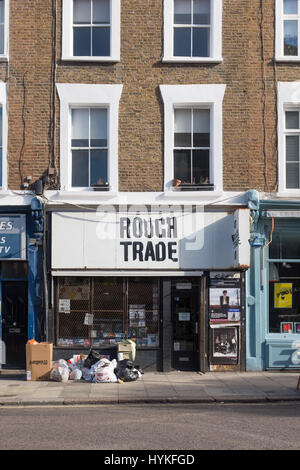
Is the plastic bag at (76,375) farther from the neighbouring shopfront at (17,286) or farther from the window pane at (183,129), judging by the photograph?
the window pane at (183,129)

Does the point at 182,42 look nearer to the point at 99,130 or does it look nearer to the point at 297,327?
the point at 99,130

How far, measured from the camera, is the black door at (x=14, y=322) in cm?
1620

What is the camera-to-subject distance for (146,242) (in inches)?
627

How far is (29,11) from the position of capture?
16250 millimetres

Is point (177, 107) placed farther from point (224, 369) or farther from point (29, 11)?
point (224, 369)

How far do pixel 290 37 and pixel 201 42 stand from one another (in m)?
2.36

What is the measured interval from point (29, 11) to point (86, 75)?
2230 millimetres

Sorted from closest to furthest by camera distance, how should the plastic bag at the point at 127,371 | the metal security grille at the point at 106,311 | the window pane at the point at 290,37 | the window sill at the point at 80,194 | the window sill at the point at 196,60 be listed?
1. the plastic bag at the point at 127,371
2. the window sill at the point at 80,194
3. the metal security grille at the point at 106,311
4. the window sill at the point at 196,60
5. the window pane at the point at 290,37

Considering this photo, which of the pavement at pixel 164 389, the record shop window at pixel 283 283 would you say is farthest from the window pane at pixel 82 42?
the pavement at pixel 164 389

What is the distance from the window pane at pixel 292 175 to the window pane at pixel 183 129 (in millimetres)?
2679

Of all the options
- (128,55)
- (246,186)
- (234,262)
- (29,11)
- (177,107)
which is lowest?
(234,262)

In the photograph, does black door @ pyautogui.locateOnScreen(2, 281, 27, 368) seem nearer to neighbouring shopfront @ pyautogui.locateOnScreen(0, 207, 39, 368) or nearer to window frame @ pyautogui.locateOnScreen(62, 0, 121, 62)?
neighbouring shopfront @ pyautogui.locateOnScreen(0, 207, 39, 368)
